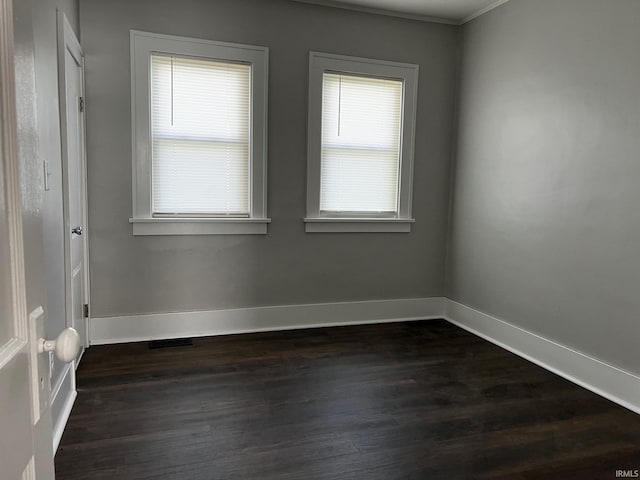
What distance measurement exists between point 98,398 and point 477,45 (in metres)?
3.98

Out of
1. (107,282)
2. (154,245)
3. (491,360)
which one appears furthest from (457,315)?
(107,282)

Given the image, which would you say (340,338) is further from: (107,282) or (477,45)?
(477,45)

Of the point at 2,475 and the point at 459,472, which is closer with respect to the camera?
the point at 2,475

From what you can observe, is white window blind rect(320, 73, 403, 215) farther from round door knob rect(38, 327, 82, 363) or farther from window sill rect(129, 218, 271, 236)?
round door knob rect(38, 327, 82, 363)

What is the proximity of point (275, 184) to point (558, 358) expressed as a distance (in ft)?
8.27

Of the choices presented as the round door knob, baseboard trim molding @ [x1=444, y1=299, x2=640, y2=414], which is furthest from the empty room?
the round door knob

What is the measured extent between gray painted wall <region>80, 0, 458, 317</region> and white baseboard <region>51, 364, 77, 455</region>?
1.02 metres

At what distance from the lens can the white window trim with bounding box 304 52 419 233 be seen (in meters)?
3.83

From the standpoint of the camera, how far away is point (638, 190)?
2.62 metres

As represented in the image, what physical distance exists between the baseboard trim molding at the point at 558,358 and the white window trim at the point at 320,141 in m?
1.04

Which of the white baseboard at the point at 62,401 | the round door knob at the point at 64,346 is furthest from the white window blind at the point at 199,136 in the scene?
the round door knob at the point at 64,346

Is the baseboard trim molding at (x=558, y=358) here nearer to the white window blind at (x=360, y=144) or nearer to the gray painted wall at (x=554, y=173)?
the gray painted wall at (x=554, y=173)

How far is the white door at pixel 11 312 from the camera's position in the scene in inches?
22.0

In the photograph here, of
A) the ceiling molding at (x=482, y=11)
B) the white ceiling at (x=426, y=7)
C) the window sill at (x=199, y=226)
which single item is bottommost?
the window sill at (x=199, y=226)
